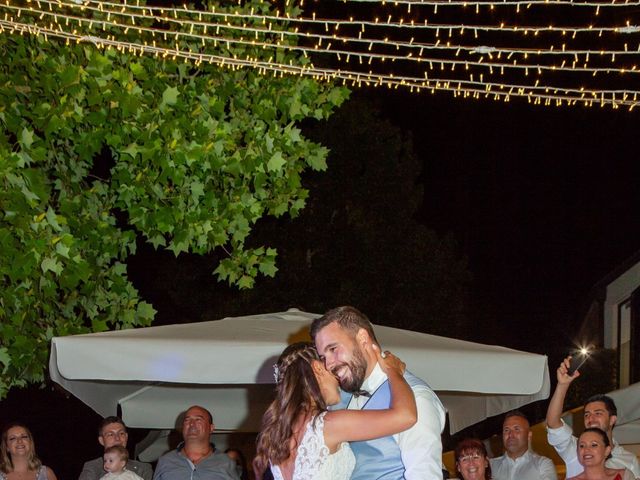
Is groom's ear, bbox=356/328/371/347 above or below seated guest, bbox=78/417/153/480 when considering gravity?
above

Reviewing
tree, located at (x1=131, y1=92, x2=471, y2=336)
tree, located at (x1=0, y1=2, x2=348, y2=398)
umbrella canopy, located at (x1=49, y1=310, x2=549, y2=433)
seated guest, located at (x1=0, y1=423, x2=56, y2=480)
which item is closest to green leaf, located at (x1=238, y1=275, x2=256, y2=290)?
tree, located at (x1=0, y1=2, x2=348, y2=398)

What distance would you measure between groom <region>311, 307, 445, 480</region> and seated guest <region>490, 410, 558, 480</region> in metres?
3.32

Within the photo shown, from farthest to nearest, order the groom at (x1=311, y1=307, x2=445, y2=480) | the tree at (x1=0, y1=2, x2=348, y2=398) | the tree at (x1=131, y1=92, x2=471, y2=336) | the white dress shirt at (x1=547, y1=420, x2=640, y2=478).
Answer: the tree at (x1=131, y1=92, x2=471, y2=336) → the tree at (x1=0, y1=2, x2=348, y2=398) → the white dress shirt at (x1=547, y1=420, x2=640, y2=478) → the groom at (x1=311, y1=307, x2=445, y2=480)

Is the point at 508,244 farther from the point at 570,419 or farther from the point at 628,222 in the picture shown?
the point at 570,419

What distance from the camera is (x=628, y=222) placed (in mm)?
31484

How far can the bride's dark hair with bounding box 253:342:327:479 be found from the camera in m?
3.94

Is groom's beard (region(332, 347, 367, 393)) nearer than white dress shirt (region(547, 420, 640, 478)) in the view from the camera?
Yes

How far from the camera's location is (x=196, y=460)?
702 centimetres

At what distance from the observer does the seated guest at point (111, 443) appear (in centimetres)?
702

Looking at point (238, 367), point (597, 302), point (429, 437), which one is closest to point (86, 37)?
point (238, 367)

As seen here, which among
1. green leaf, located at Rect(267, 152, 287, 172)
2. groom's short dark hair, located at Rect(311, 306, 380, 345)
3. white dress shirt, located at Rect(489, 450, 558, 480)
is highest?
green leaf, located at Rect(267, 152, 287, 172)

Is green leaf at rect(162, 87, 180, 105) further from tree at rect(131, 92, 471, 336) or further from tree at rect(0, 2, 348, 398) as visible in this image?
tree at rect(131, 92, 471, 336)

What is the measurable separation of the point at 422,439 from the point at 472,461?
2.97 m

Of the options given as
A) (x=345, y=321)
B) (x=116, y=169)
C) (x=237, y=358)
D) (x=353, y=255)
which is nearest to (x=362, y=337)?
(x=345, y=321)
